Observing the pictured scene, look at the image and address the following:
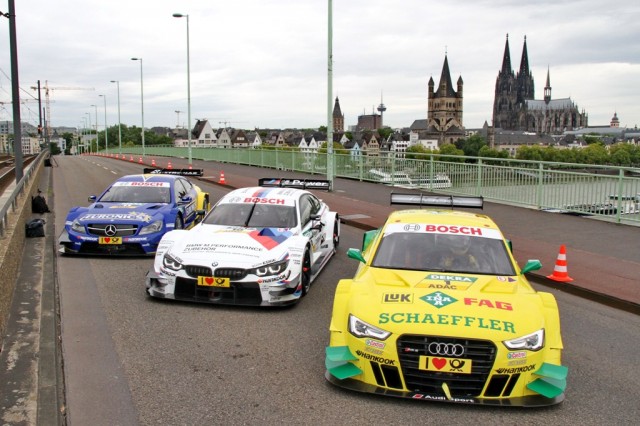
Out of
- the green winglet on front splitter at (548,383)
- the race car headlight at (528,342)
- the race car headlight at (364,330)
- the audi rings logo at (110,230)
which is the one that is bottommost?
the green winglet on front splitter at (548,383)

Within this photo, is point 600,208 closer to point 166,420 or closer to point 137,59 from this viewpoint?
point 166,420

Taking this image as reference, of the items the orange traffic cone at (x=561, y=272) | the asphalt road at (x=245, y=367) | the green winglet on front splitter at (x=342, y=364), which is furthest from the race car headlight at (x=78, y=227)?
the orange traffic cone at (x=561, y=272)

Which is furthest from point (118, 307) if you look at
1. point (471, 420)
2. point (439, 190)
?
point (439, 190)

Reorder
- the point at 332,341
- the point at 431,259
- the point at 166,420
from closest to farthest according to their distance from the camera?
1. the point at 166,420
2. the point at 332,341
3. the point at 431,259

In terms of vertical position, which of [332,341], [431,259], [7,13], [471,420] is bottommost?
[471,420]

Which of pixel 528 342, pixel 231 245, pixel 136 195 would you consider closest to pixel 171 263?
pixel 231 245

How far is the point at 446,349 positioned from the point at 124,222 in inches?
285

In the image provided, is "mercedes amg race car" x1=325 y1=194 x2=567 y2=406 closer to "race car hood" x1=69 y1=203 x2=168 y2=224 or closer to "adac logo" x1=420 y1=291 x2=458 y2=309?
"adac logo" x1=420 y1=291 x2=458 y2=309

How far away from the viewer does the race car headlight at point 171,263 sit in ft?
24.1

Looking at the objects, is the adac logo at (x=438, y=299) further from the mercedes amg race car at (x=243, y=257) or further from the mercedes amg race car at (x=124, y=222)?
the mercedes amg race car at (x=124, y=222)

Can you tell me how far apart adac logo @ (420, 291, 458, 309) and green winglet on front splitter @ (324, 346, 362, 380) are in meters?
0.84

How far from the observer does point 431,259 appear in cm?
609

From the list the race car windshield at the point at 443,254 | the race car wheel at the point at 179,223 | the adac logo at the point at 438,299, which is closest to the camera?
the adac logo at the point at 438,299

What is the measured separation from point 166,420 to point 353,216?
11467 millimetres
